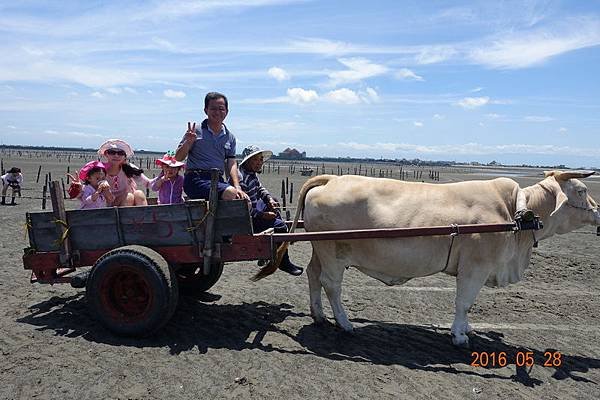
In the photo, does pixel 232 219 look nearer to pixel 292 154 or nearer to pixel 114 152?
pixel 114 152

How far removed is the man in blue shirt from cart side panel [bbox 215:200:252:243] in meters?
0.36

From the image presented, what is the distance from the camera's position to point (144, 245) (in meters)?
5.57

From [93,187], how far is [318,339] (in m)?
3.20

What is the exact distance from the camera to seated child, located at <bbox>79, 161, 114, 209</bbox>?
6105mm

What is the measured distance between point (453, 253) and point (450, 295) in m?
2.25

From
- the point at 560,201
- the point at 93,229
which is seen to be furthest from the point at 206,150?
the point at 560,201

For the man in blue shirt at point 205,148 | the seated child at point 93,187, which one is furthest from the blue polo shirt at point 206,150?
the seated child at point 93,187

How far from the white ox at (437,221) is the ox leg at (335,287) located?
11 mm

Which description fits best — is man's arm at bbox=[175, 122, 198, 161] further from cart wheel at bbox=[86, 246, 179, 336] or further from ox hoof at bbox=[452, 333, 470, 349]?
ox hoof at bbox=[452, 333, 470, 349]

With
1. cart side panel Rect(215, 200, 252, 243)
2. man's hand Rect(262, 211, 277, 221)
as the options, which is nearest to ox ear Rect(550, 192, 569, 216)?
man's hand Rect(262, 211, 277, 221)

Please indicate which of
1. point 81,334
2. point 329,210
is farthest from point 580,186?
point 81,334

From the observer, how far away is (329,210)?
576cm

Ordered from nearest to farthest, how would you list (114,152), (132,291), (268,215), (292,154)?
(132,291) → (268,215) → (114,152) → (292,154)

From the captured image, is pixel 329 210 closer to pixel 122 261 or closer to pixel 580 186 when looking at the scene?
pixel 122 261
